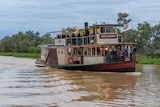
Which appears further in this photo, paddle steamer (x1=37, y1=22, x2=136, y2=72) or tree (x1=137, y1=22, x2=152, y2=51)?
tree (x1=137, y1=22, x2=152, y2=51)

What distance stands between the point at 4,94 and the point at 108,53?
13.0 metres

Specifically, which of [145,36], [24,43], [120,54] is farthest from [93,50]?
[24,43]

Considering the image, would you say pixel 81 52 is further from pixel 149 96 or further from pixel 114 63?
pixel 149 96

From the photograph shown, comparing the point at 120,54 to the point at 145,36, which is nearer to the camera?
the point at 120,54

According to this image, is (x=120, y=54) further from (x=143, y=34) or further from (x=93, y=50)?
(x=143, y=34)

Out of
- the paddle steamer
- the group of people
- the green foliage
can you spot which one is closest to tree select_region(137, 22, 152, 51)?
the green foliage

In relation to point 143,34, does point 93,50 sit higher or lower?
lower

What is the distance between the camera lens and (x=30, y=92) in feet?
53.3

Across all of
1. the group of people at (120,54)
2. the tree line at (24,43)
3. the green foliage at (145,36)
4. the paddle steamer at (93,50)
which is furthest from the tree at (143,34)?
the group of people at (120,54)

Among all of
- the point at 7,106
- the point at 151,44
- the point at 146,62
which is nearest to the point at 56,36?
the point at 146,62

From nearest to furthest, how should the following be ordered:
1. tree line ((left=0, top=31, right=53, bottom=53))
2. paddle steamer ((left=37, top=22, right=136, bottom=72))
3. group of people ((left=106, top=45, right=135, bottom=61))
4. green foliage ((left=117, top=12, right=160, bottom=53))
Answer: group of people ((left=106, top=45, right=135, bottom=61)) < paddle steamer ((left=37, top=22, right=136, bottom=72)) < green foliage ((left=117, top=12, right=160, bottom=53)) < tree line ((left=0, top=31, right=53, bottom=53))

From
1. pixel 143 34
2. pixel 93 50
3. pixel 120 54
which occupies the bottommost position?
pixel 120 54

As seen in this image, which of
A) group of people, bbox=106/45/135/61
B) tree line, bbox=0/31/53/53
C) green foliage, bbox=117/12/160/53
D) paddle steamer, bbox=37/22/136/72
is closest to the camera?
group of people, bbox=106/45/135/61

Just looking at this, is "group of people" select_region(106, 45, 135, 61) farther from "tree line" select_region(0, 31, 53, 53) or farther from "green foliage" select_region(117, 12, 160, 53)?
"tree line" select_region(0, 31, 53, 53)
